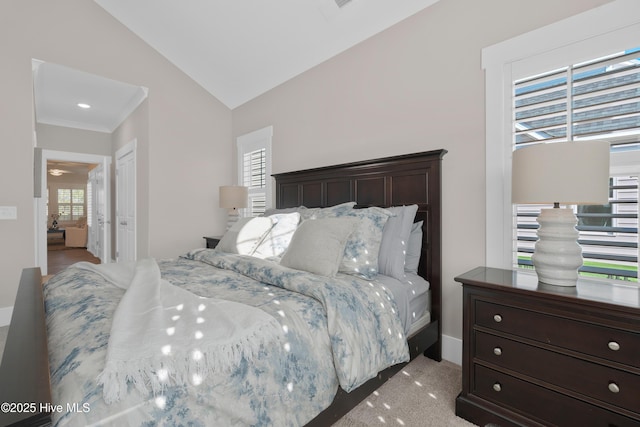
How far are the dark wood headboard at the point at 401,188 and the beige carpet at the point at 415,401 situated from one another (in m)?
0.30

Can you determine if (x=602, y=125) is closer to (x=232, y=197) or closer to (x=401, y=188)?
(x=401, y=188)

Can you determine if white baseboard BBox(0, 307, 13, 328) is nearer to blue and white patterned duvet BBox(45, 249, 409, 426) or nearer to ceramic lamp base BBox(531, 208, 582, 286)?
blue and white patterned duvet BBox(45, 249, 409, 426)

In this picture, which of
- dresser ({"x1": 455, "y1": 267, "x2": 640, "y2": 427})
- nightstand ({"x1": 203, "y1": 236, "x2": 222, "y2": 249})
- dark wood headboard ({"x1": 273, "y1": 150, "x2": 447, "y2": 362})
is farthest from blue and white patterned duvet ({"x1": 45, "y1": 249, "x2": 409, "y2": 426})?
nightstand ({"x1": 203, "y1": 236, "x2": 222, "y2": 249})

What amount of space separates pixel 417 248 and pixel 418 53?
1565mm

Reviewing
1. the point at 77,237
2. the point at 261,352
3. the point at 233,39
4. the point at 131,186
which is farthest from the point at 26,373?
the point at 77,237

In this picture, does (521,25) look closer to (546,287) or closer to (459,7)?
(459,7)

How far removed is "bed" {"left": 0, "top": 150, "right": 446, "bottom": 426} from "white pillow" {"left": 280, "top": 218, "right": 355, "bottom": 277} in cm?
2

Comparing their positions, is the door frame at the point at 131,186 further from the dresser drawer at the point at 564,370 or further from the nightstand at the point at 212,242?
the dresser drawer at the point at 564,370

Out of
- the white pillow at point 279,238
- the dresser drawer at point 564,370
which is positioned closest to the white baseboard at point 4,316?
the white pillow at point 279,238

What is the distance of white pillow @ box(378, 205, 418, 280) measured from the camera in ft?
6.72

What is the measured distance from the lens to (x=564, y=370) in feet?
4.45

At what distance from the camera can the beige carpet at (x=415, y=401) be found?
1.63 meters

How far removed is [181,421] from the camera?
886 mm

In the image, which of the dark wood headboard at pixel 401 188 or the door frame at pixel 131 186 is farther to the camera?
the door frame at pixel 131 186
